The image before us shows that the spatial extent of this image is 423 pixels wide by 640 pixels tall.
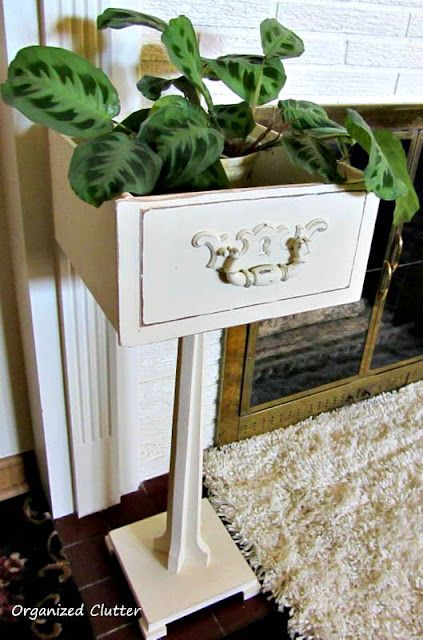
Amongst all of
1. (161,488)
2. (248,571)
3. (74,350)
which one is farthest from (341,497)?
(74,350)

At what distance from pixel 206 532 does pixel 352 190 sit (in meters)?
0.81

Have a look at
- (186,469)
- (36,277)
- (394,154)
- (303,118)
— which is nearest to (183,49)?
(303,118)

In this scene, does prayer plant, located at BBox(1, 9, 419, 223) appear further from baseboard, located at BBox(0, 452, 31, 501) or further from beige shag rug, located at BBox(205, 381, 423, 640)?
baseboard, located at BBox(0, 452, 31, 501)

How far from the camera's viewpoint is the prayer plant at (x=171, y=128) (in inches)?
26.9

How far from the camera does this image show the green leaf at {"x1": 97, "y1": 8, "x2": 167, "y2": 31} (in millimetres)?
818

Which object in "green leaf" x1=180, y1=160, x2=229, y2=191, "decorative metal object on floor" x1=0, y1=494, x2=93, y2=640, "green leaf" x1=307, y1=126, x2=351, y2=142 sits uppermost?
"green leaf" x1=307, y1=126, x2=351, y2=142

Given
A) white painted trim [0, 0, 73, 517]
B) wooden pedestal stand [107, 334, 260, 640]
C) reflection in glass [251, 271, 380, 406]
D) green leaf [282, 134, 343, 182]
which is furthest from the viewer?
reflection in glass [251, 271, 380, 406]

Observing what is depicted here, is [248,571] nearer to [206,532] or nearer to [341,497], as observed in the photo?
[206,532]

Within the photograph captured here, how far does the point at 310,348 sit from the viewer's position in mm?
1576

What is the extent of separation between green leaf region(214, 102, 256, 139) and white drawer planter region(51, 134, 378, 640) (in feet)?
0.37

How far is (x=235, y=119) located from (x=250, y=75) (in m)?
0.06

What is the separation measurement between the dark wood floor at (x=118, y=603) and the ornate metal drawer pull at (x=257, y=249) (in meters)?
0.72

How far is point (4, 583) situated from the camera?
1.19m

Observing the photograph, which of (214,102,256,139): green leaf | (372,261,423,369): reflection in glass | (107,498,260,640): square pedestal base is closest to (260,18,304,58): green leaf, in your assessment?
(214,102,256,139): green leaf
